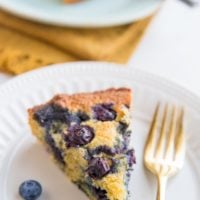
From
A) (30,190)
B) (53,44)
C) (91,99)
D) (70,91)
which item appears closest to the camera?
(30,190)

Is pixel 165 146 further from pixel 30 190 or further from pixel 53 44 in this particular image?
pixel 53 44

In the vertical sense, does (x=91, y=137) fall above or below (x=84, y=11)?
below

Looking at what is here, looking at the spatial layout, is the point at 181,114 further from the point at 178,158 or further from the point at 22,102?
the point at 22,102

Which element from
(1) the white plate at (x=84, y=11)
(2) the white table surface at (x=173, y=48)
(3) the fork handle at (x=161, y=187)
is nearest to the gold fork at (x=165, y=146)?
(3) the fork handle at (x=161, y=187)

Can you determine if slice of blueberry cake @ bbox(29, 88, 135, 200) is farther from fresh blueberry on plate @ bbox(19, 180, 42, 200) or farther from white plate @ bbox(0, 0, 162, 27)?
white plate @ bbox(0, 0, 162, 27)

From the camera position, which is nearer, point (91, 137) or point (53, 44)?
point (91, 137)

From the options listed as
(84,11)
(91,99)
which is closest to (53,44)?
(84,11)

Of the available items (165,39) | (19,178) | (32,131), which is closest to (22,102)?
(32,131)

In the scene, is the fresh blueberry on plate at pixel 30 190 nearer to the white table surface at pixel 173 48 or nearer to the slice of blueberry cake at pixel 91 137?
the slice of blueberry cake at pixel 91 137
